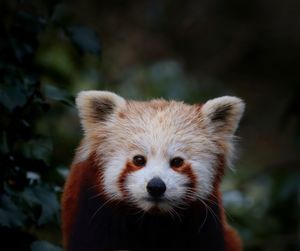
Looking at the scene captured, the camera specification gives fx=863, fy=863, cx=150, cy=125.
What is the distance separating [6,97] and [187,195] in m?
1.05

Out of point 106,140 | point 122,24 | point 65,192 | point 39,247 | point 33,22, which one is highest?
point 122,24

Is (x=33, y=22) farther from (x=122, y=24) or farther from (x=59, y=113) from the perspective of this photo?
(x=122, y=24)

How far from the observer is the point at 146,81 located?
30.5ft

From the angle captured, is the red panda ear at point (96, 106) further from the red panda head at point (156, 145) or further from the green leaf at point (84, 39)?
the green leaf at point (84, 39)

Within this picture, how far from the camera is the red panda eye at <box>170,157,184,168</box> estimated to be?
4062 millimetres

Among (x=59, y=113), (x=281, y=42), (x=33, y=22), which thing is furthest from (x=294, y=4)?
(x=33, y=22)

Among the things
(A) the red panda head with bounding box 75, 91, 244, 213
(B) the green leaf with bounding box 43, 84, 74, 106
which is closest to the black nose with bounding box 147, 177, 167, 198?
(A) the red panda head with bounding box 75, 91, 244, 213

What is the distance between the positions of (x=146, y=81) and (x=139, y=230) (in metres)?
5.24

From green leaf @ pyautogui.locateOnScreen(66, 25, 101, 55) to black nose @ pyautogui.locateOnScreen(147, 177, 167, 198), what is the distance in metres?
1.10

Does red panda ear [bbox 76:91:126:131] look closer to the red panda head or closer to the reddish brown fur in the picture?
the red panda head

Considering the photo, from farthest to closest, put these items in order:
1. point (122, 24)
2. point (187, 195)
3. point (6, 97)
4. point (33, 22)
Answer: point (122, 24), point (33, 22), point (6, 97), point (187, 195)

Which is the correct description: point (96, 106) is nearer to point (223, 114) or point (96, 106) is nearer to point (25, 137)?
point (25, 137)

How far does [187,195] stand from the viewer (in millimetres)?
4082

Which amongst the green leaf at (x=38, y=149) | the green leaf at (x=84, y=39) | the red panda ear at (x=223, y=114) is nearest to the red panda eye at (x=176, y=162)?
the red panda ear at (x=223, y=114)
